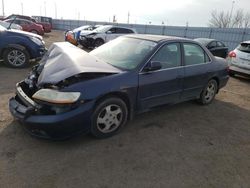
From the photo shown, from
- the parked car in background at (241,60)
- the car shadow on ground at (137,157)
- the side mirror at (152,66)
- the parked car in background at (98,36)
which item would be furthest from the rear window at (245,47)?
the parked car in background at (98,36)

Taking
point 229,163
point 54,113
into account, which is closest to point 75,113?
point 54,113

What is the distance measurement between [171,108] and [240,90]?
3362 millimetres

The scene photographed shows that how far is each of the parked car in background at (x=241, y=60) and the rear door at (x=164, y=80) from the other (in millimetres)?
4721

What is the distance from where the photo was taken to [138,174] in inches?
120

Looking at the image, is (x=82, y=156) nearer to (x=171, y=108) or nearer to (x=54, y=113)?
(x=54, y=113)

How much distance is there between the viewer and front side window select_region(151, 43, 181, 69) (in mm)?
4383

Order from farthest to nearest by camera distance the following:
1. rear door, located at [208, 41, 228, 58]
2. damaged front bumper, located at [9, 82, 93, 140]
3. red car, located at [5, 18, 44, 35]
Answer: red car, located at [5, 18, 44, 35], rear door, located at [208, 41, 228, 58], damaged front bumper, located at [9, 82, 93, 140]

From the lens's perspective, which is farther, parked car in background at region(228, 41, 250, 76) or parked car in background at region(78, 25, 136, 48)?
parked car in background at region(78, 25, 136, 48)

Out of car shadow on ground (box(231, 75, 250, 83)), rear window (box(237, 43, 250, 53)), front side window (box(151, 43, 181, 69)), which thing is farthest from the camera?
car shadow on ground (box(231, 75, 250, 83))

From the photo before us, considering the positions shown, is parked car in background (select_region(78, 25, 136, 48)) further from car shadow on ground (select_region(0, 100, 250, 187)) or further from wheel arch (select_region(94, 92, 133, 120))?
wheel arch (select_region(94, 92, 133, 120))

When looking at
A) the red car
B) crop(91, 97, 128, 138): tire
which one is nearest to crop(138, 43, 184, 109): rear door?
crop(91, 97, 128, 138): tire

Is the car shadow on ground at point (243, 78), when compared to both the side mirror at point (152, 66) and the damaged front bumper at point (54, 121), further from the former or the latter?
the damaged front bumper at point (54, 121)

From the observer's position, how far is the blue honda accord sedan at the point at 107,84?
3.29 metres

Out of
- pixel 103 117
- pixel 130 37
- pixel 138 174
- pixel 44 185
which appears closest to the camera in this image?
pixel 44 185
